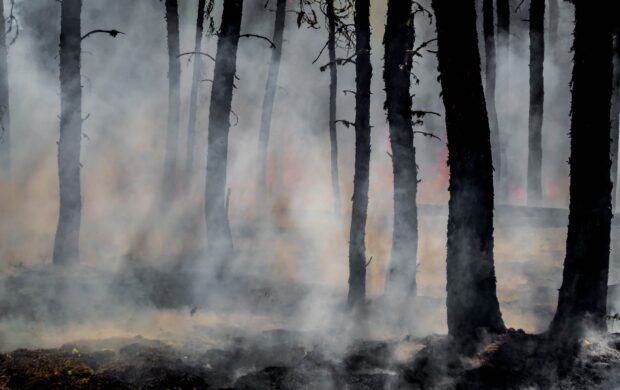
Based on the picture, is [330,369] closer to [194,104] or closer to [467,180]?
[467,180]

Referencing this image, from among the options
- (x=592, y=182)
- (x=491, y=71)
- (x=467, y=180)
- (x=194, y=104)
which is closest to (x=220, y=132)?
(x=467, y=180)

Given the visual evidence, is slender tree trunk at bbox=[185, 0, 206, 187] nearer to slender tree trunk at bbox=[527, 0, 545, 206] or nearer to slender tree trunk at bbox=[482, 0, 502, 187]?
slender tree trunk at bbox=[482, 0, 502, 187]

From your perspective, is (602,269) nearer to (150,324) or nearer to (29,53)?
(150,324)

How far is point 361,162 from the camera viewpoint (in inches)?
366

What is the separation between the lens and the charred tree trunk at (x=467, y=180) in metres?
5.79

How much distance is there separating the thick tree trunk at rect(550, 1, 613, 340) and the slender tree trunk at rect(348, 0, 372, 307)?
155 inches

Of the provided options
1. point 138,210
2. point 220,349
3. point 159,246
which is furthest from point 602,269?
point 138,210

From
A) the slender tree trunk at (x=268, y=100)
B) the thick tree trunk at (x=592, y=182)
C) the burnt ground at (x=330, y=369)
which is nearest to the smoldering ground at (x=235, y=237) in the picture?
the burnt ground at (x=330, y=369)

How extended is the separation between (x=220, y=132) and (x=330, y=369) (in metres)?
6.74

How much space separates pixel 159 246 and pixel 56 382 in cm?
867

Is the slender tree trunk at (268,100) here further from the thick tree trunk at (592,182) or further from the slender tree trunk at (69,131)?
the thick tree trunk at (592,182)

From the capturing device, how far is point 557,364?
16.1 ft

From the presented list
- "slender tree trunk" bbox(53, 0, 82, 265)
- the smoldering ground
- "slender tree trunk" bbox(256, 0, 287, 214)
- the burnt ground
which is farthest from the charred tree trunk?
"slender tree trunk" bbox(256, 0, 287, 214)

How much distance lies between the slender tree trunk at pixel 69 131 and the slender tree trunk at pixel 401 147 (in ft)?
19.6
